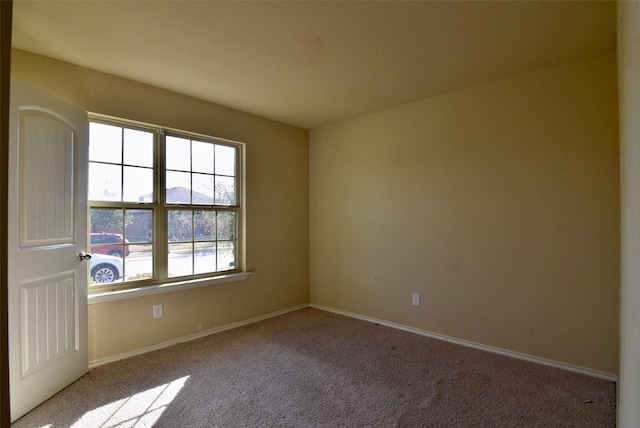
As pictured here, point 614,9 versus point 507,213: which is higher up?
point 614,9

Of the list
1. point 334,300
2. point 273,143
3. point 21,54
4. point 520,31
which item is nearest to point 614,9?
point 520,31

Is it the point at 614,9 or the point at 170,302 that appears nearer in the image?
the point at 614,9

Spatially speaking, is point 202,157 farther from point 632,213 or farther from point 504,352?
point 504,352

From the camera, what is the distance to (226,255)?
140 inches

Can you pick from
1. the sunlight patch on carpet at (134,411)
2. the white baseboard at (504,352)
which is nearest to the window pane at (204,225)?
the sunlight patch on carpet at (134,411)

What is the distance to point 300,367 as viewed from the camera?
2553mm

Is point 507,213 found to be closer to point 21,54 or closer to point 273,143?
point 273,143

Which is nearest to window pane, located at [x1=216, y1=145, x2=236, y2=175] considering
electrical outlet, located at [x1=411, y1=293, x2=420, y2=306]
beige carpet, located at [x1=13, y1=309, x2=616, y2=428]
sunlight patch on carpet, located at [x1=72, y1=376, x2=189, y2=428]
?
beige carpet, located at [x1=13, y1=309, x2=616, y2=428]

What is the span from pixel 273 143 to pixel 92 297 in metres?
2.44

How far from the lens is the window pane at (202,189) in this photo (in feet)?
10.8

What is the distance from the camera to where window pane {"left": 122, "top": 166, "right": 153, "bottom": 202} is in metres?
2.80

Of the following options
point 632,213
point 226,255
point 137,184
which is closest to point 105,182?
point 137,184

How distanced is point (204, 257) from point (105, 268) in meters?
0.89

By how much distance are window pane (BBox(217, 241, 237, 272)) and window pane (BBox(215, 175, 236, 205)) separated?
0.46 metres
